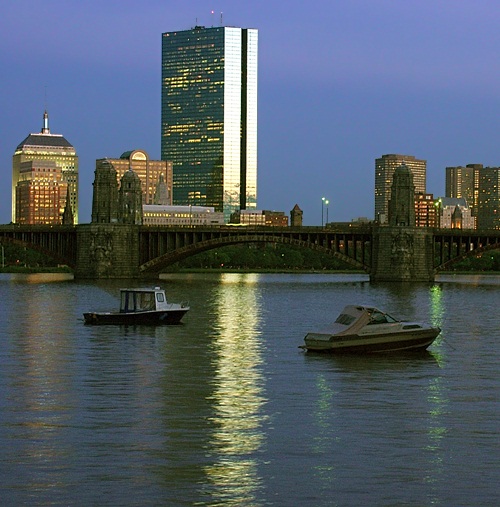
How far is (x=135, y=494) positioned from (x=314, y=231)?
168 meters

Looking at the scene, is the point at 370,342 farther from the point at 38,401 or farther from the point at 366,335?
the point at 38,401

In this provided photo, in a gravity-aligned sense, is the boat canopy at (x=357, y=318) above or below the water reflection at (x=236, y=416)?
above

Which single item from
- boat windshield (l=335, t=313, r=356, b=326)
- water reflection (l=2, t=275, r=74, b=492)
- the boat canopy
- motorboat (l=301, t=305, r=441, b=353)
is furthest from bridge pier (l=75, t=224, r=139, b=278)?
the boat canopy

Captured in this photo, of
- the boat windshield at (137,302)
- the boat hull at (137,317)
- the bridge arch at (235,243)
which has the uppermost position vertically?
the bridge arch at (235,243)

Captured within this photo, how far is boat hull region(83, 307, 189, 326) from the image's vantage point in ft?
267

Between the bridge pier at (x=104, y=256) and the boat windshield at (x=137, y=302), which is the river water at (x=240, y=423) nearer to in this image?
the boat windshield at (x=137, y=302)

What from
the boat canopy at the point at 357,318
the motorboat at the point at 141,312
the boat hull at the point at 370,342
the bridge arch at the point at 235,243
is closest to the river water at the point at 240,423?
the boat hull at the point at 370,342

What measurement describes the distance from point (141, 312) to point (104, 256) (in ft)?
387

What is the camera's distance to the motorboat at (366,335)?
2359 inches

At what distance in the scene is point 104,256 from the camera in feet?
649

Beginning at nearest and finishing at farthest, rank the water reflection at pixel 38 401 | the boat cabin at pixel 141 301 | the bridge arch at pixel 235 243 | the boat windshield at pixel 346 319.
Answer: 1. the water reflection at pixel 38 401
2. the boat windshield at pixel 346 319
3. the boat cabin at pixel 141 301
4. the bridge arch at pixel 235 243

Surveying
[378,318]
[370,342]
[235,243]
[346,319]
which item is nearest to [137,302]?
[346,319]

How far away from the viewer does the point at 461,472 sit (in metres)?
32.1

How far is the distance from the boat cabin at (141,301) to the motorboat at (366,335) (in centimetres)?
2273
